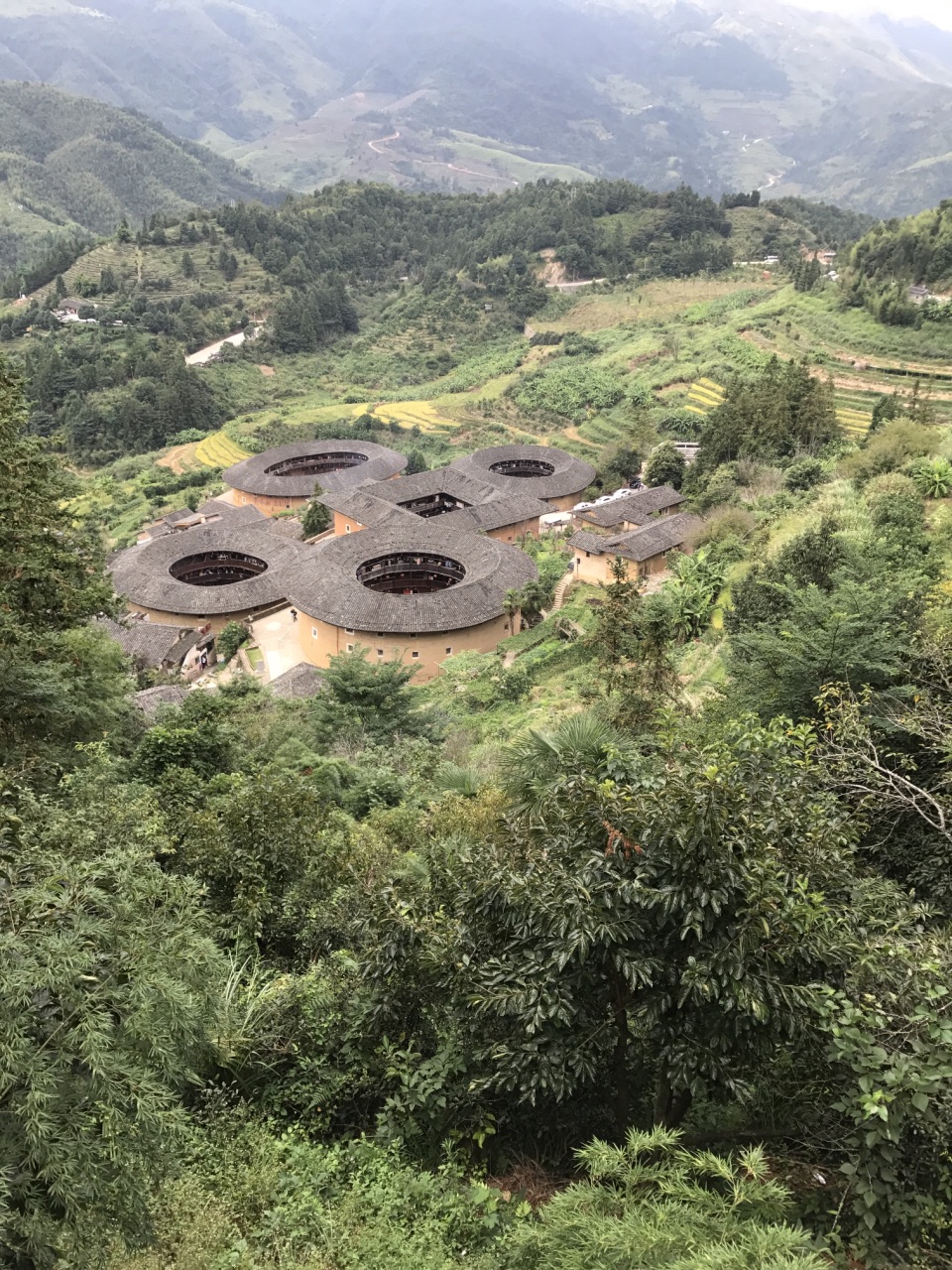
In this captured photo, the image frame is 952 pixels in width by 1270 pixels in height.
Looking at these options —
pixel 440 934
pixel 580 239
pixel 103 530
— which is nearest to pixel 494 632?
pixel 440 934

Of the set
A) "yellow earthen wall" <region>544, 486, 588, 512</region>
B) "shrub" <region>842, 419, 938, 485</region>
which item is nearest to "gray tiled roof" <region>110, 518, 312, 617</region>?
"yellow earthen wall" <region>544, 486, 588, 512</region>

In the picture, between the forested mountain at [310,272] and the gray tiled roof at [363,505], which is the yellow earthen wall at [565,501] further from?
the forested mountain at [310,272]

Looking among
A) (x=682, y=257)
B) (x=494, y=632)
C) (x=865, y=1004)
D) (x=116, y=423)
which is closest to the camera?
(x=865, y=1004)

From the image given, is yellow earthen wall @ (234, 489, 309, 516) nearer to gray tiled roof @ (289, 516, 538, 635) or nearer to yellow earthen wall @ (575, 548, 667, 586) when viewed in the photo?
gray tiled roof @ (289, 516, 538, 635)

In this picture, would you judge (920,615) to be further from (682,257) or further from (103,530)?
(682,257)

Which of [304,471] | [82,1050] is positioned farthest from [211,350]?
[82,1050]

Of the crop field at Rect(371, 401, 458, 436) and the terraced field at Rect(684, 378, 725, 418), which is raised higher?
the terraced field at Rect(684, 378, 725, 418)
